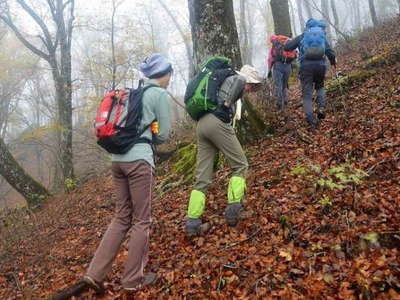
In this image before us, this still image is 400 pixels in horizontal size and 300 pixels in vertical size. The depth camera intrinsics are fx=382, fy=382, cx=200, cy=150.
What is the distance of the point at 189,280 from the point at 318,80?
15.4 feet

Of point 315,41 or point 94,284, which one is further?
point 315,41

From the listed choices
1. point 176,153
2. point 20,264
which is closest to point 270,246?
point 20,264

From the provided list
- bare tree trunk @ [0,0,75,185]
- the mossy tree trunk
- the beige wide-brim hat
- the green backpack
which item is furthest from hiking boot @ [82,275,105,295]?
bare tree trunk @ [0,0,75,185]

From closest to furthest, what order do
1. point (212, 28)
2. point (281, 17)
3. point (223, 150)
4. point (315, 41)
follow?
point (223, 150)
point (212, 28)
point (315, 41)
point (281, 17)

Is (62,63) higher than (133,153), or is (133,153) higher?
(62,63)

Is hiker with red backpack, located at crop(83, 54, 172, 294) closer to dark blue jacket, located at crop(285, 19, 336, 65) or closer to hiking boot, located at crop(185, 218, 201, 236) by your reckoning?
hiking boot, located at crop(185, 218, 201, 236)

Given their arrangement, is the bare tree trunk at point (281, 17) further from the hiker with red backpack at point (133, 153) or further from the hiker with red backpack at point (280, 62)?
the hiker with red backpack at point (133, 153)

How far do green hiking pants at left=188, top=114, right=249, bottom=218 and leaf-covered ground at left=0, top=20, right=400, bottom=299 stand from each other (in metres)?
0.39

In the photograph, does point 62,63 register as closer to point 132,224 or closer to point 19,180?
point 19,180

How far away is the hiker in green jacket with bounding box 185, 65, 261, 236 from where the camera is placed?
4488mm

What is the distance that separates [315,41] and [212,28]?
1.88m

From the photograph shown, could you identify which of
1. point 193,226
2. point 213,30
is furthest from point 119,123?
point 213,30

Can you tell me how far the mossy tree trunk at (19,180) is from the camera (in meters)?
11.1

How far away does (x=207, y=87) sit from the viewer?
4441mm
